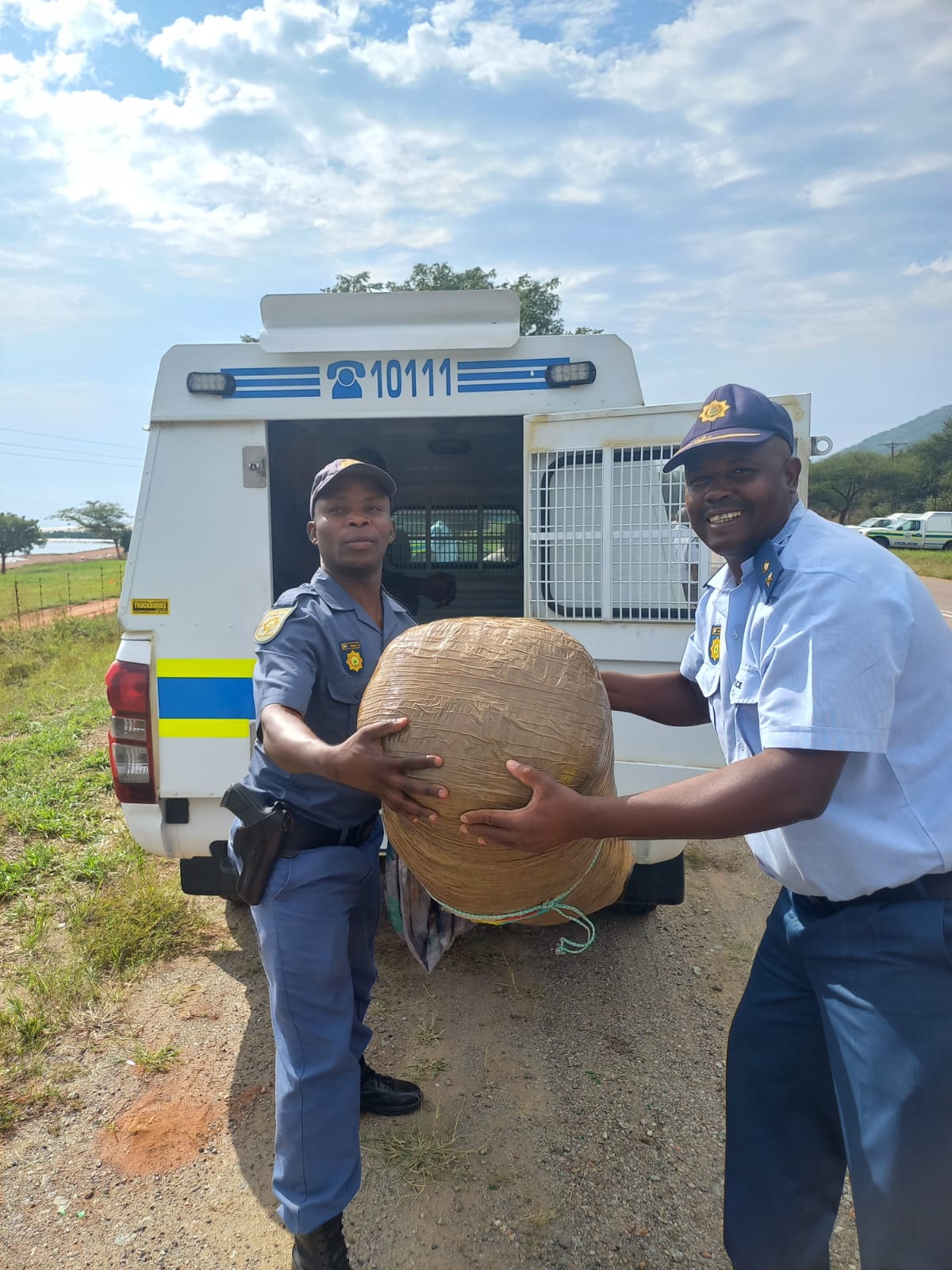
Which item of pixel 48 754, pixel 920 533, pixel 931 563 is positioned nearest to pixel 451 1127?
pixel 48 754

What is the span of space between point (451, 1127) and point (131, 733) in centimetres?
170

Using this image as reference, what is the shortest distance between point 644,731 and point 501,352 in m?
1.40

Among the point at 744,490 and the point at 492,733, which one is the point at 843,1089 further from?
the point at 744,490

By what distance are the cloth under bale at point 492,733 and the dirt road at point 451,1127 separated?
109 centimetres

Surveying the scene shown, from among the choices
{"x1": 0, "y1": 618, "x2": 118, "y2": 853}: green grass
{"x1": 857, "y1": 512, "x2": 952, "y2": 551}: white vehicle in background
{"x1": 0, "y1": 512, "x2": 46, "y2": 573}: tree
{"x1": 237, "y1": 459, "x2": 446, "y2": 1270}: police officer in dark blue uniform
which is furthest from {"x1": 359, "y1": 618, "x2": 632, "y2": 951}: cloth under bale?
{"x1": 0, "y1": 512, "x2": 46, "y2": 573}: tree

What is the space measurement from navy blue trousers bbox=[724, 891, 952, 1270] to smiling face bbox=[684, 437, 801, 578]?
73cm

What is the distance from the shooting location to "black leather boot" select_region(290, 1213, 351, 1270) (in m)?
1.79

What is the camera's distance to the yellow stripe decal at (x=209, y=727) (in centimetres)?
280

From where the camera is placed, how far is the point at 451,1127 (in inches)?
93.0

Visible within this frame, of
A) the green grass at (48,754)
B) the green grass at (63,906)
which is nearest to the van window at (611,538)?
the green grass at (63,906)

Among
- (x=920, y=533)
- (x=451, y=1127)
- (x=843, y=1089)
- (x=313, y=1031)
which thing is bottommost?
(x=451, y=1127)

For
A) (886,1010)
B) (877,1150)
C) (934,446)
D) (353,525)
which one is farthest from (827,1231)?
(934,446)

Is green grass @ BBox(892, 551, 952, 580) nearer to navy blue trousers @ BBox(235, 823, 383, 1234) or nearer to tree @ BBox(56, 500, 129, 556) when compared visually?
navy blue trousers @ BBox(235, 823, 383, 1234)

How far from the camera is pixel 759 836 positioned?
1.60 metres
